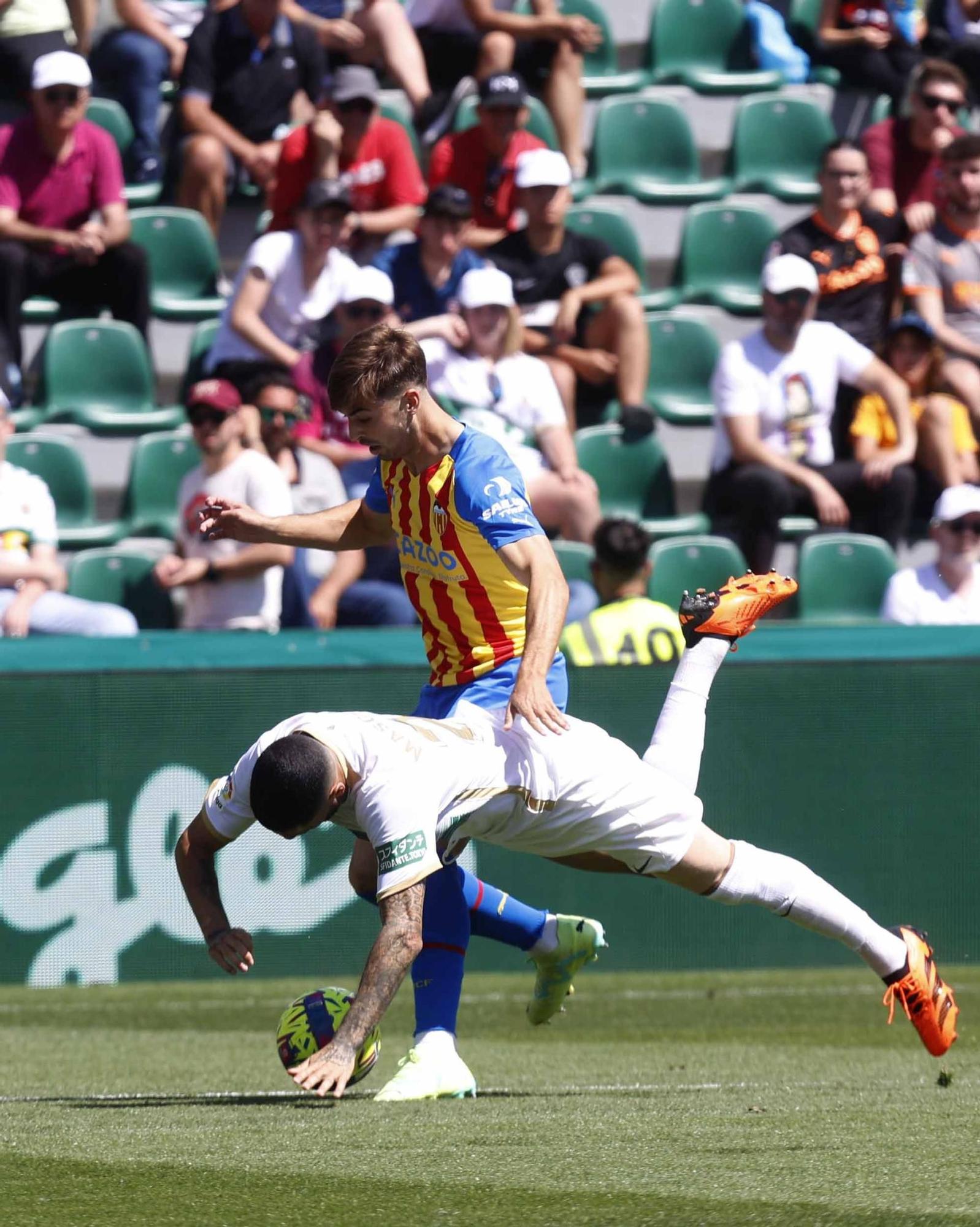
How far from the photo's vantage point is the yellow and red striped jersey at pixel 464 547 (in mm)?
Result: 5285

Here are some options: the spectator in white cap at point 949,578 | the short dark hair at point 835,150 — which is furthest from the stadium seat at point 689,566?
the short dark hair at point 835,150

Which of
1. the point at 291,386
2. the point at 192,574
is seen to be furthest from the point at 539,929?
the point at 291,386

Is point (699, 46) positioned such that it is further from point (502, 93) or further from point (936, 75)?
point (502, 93)

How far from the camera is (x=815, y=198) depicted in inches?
553

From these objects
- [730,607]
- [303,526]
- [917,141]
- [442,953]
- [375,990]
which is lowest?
[442,953]

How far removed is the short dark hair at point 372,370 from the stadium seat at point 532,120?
8202mm

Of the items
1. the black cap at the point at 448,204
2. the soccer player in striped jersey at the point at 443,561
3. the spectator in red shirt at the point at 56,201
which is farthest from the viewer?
the spectator in red shirt at the point at 56,201

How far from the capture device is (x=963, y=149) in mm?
12219

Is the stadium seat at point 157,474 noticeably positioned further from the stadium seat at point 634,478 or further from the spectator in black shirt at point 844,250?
the spectator in black shirt at point 844,250

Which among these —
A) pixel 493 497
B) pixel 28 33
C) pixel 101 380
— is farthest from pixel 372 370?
pixel 28 33

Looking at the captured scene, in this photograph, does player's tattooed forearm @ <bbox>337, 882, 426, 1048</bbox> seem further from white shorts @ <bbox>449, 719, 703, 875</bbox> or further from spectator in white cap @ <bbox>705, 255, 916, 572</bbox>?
spectator in white cap @ <bbox>705, 255, 916, 572</bbox>

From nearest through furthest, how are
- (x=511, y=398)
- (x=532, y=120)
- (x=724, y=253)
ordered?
(x=511, y=398), (x=532, y=120), (x=724, y=253)

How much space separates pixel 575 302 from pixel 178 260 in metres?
2.50

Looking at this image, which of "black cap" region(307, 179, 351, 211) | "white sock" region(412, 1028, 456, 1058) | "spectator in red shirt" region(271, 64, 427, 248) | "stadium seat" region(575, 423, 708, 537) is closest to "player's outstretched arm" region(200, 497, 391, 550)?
"white sock" region(412, 1028, 456, 1058)
